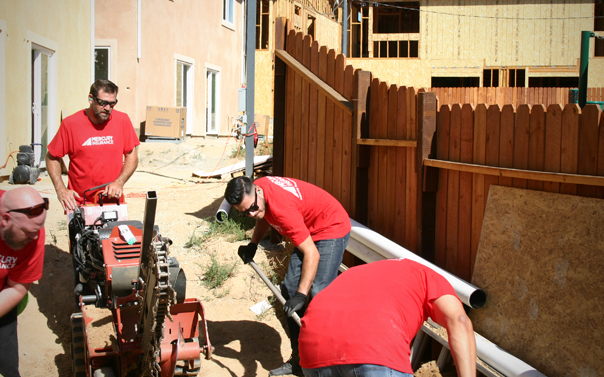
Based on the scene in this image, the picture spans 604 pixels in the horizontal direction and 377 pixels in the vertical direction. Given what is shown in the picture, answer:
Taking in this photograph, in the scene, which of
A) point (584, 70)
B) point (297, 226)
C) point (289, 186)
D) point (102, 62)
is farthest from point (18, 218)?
point (102, 62)

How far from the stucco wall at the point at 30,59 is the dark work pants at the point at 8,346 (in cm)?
728

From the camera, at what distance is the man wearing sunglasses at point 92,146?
4.64 m

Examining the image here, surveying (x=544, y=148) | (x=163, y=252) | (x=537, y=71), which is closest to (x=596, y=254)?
(x=544, y=148)

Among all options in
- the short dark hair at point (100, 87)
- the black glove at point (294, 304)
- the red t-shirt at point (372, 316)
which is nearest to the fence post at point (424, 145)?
the black glove at point (294, 304)

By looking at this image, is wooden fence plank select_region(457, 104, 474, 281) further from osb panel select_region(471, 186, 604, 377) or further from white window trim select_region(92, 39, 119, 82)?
white window trim select_region(92, 39, 119, 82)

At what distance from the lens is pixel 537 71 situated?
23.4 metres

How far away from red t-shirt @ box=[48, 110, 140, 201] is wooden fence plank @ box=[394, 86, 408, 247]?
2.67 m

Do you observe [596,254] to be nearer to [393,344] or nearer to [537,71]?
[393,344]

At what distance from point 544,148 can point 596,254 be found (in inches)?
33.8

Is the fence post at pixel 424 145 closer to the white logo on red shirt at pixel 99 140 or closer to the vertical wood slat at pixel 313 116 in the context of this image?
the vertical wood slat at pixel 313 116

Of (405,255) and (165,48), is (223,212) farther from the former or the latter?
(165,48)

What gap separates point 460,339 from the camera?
7.23 ft

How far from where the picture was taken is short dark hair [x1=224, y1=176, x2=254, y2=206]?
3562 mm

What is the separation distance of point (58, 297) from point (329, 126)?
3.51 metres
